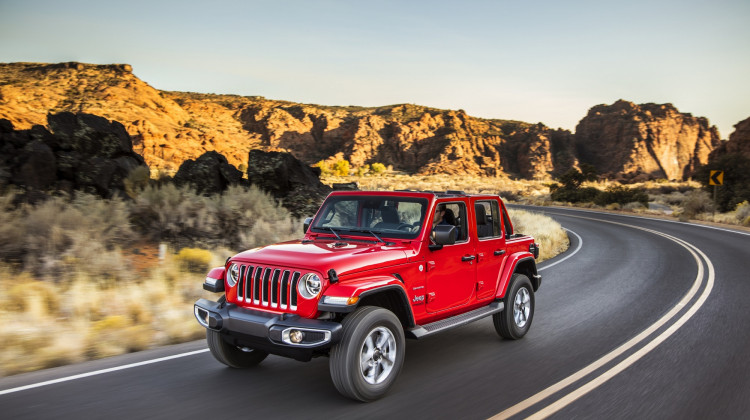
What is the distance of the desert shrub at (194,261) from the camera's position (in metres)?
10.3

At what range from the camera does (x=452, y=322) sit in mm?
5543

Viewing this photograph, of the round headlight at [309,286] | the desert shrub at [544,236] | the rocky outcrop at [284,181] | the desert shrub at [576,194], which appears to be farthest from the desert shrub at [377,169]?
the round headlight at [309,286]

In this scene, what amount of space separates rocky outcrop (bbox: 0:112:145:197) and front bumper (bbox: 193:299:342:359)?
32.0 ft

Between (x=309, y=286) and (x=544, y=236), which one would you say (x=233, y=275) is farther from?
(x=544, y=236)

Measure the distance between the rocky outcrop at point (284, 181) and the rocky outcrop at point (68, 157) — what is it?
12.3 feet

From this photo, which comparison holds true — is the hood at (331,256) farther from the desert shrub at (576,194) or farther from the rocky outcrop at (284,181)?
the desert shrub at (576,194)

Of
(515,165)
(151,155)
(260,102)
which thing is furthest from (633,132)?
(151,155)

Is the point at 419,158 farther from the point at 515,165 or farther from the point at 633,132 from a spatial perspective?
the point at 633,132

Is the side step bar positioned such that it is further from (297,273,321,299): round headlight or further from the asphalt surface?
(297,273,321,299): round headlight

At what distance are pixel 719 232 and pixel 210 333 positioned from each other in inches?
1030

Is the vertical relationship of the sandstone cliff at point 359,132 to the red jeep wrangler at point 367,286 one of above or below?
above

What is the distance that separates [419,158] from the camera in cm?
11294

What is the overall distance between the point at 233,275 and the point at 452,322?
7.47 ft

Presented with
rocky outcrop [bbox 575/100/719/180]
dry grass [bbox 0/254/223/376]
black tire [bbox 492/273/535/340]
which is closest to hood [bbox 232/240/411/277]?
black tire [bbox 492/273/535/340]
